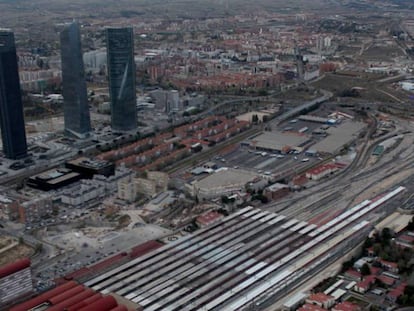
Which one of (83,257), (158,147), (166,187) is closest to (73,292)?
(83,257)

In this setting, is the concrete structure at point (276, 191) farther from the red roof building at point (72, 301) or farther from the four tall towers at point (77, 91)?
the four tall towers at point (77, 91)

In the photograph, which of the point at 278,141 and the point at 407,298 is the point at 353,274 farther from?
the point at 278,141

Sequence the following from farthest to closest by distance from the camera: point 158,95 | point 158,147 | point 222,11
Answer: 1. point 222,11
2. point 158,95
3. point 158,147

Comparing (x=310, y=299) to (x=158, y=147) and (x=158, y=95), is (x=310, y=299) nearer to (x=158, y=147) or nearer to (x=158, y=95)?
(x=158, y=147)

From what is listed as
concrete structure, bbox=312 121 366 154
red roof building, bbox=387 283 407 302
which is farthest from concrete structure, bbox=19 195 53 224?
concrete structure, bbox=312 121 366 154

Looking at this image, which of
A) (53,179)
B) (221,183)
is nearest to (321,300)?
(221,183)

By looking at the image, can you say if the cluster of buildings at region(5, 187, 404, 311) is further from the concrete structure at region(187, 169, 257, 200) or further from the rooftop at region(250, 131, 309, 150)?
the rooftop at region(250, 131, 309, 150)

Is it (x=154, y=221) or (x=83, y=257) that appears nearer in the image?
(x=83, y=257)
